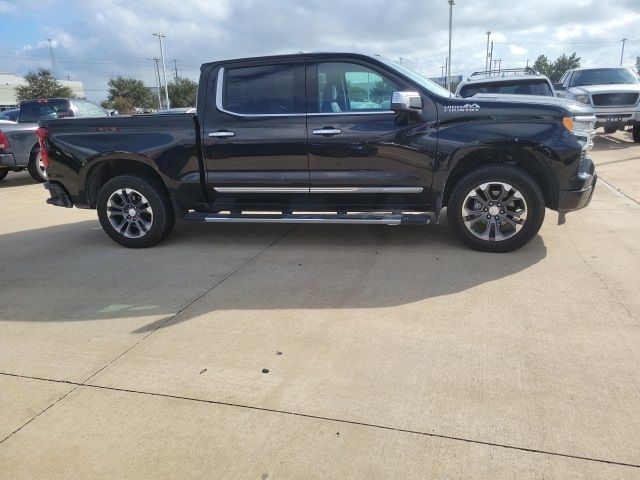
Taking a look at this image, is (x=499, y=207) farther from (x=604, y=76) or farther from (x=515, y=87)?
(x=604, y=76)

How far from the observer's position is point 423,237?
568 cm

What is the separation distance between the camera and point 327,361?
3164 mm

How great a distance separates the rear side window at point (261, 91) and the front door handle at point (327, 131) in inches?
11.0

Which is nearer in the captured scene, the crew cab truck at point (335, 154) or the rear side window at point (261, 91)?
the crew cab truck at point (335, 154)

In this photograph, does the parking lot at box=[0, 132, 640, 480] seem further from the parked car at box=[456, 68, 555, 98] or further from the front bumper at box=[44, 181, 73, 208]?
the parked car at box=[456, 68, 555, 98]

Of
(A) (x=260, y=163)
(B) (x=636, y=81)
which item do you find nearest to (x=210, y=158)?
(A) (x=260, y=163)

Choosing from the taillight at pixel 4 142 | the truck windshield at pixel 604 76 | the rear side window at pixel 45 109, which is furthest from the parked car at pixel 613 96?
the taillight at pixel 4 142

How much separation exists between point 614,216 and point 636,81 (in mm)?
10658

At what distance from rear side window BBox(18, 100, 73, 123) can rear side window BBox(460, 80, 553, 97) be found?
8.99 m

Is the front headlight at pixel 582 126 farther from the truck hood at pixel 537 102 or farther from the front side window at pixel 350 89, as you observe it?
the front side window at pixel 350 89

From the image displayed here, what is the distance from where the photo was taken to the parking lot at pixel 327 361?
7.80ft

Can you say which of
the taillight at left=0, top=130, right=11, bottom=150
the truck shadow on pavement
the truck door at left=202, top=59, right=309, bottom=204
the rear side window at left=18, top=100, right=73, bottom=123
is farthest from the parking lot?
the rear side window at left=18, top=100, right=73, bottom=123

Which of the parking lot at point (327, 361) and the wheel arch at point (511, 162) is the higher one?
the wheel arch at point (511, 162)

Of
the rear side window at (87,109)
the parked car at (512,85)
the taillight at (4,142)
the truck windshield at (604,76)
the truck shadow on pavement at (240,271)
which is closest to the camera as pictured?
the truck shadow on pavement at (240,271)
